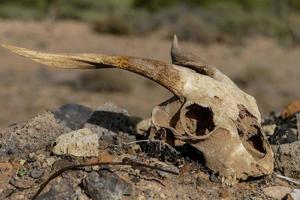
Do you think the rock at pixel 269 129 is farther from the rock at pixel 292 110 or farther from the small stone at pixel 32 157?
the small stone at pixel 32 157

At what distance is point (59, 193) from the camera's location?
3.96 m

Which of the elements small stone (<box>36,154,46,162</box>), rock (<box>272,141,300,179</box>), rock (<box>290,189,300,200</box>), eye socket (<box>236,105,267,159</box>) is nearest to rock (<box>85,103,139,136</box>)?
small stone (<box>36,154,46,162</box>)

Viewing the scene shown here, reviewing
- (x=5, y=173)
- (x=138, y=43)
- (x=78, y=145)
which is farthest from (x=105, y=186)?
(x=138, y=43)

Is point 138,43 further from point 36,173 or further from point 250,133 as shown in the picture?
point 36,173

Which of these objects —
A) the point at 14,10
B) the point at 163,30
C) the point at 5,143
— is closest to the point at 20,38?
the point at 163,30

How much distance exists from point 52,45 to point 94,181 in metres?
18.0

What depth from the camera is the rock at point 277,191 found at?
430 centimetres

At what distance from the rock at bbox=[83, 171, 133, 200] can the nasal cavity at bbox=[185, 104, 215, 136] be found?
2.27 feet

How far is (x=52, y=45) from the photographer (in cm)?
2152

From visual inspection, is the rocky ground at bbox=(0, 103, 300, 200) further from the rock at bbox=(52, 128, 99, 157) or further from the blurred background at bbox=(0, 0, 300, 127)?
the blurred background at bbox=(0, 0, 300, 127)

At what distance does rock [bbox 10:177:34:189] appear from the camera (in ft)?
13.6

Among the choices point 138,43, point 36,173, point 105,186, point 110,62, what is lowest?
point 138,43

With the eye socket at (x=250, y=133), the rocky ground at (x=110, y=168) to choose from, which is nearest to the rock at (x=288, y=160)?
the rocky ground at (x=110, y=168)

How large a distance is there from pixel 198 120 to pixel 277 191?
0.75 meters
